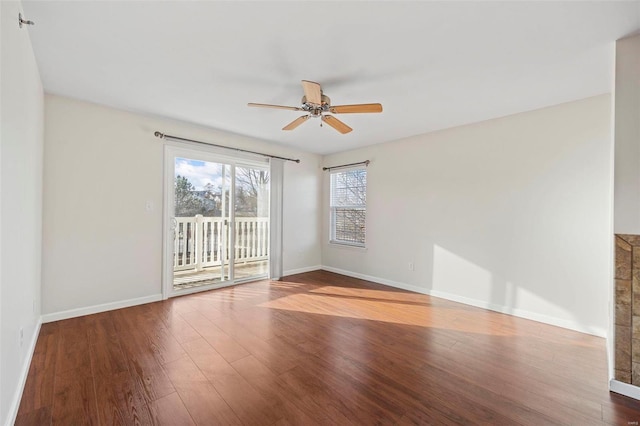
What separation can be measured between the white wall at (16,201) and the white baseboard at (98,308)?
1.80ft

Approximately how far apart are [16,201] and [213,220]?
8.47 feet

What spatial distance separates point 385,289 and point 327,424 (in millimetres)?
2919

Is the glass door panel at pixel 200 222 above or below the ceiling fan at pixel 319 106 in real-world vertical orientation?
below

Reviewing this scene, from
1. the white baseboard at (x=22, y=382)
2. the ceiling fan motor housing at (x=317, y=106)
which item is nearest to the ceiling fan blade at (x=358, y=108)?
the ceiling fan motor housing at (x=317, y=106)

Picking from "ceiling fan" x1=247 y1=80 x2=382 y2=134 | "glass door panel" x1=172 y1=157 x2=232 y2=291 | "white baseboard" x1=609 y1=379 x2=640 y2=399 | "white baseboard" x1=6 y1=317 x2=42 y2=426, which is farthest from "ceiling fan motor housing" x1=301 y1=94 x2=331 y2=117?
"white baseboard" x1=609 y1=379 x2=640 y2=399

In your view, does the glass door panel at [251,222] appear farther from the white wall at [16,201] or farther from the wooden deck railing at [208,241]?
the white wall at [16,201]

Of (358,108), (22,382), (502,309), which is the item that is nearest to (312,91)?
(358,108)

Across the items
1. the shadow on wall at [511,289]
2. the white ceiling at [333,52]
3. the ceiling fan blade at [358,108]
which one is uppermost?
the white ceiling at [333,52]

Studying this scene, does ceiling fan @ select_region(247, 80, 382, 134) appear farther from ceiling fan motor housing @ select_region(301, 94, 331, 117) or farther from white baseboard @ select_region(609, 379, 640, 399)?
white baseboard @ select_region(609, 379, 640, 399)

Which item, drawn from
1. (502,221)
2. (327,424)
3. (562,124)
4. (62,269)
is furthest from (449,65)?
(62,269)

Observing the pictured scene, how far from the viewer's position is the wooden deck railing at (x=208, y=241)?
161 inches

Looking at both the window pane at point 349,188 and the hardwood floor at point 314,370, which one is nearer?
the hardwood floor at point 314,370

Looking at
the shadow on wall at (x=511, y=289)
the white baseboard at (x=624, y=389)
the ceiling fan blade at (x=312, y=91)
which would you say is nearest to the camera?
the white baseboard at (x=624, y=389)

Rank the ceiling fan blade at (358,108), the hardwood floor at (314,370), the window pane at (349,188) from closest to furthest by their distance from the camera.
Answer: the hardwood floor at (314,370) < the ceiling fan blade at (358,108) < the window pane at (349,188)
